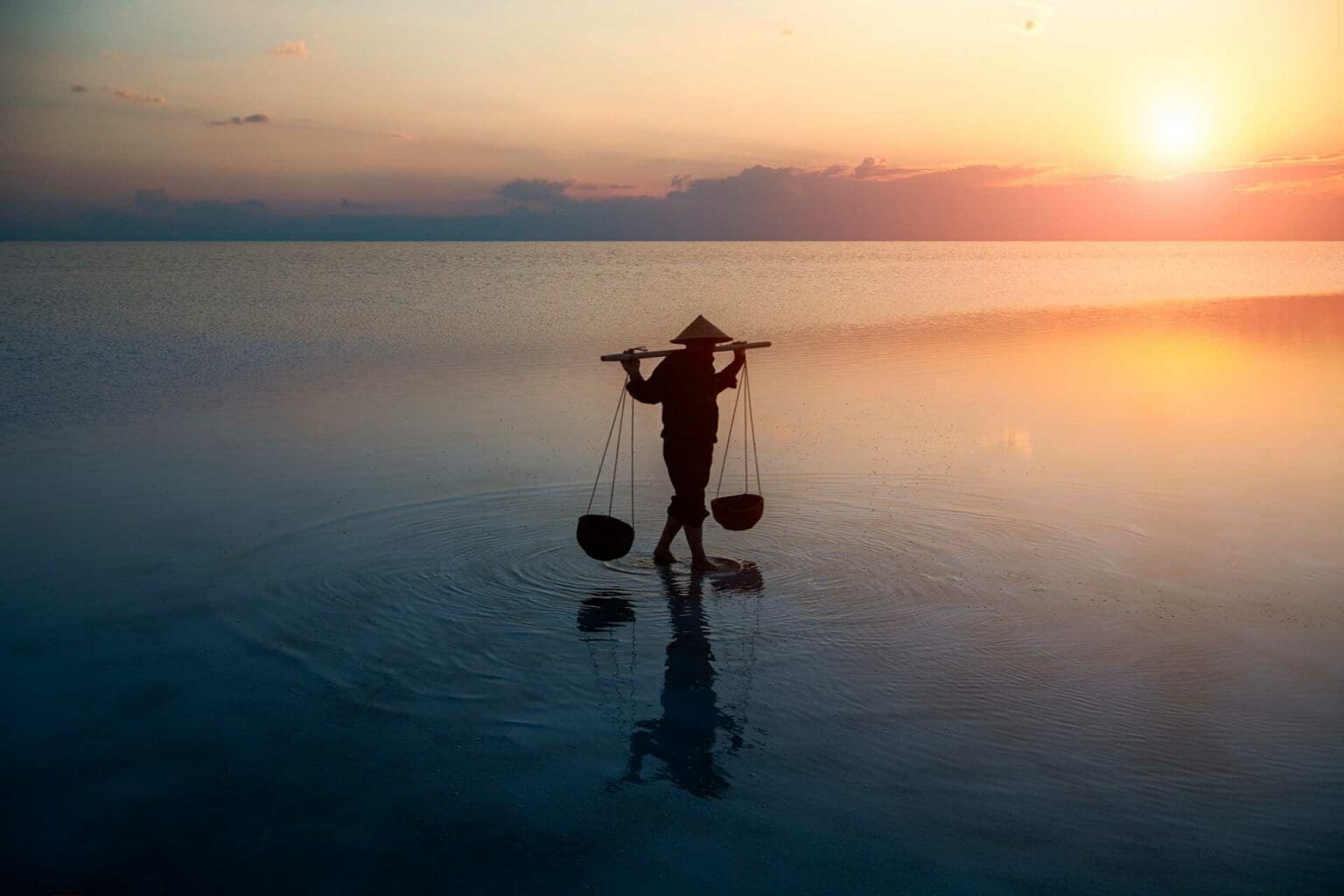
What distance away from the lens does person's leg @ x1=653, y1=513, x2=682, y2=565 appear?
319 inches

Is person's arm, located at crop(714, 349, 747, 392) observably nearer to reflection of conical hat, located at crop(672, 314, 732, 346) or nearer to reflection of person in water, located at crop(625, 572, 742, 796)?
reflection of conical hat, located at crop(672, 314, 732, 346)

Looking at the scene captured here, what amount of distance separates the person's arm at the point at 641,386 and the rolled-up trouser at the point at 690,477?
1.19 ft

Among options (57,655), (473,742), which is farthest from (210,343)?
(473,742)

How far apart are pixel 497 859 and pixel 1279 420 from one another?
41.1 ft

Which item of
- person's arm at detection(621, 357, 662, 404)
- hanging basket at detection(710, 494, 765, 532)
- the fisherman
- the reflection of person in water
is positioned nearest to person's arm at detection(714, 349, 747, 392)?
the fisherman

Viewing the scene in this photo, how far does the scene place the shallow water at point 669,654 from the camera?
14.2ft

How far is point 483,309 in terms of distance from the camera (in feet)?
119

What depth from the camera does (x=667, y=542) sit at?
8.11 meters

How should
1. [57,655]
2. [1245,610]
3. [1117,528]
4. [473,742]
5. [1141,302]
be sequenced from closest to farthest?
[473,742], [57,655], [1245,610], [1117,528], [1141,302]

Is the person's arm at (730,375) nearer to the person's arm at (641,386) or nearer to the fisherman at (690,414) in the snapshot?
the fisherman at (690,414)

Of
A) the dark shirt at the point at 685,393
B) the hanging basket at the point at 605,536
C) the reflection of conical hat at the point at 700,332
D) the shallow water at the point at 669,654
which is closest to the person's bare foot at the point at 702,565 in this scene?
the shallow water at the point at 669,654

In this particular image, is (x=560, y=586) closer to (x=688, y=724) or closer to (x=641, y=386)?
(x=641, y=386)

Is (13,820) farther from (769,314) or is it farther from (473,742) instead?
(769,314)

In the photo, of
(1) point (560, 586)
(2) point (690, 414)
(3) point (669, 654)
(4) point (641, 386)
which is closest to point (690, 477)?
(2) point (690, 414)
